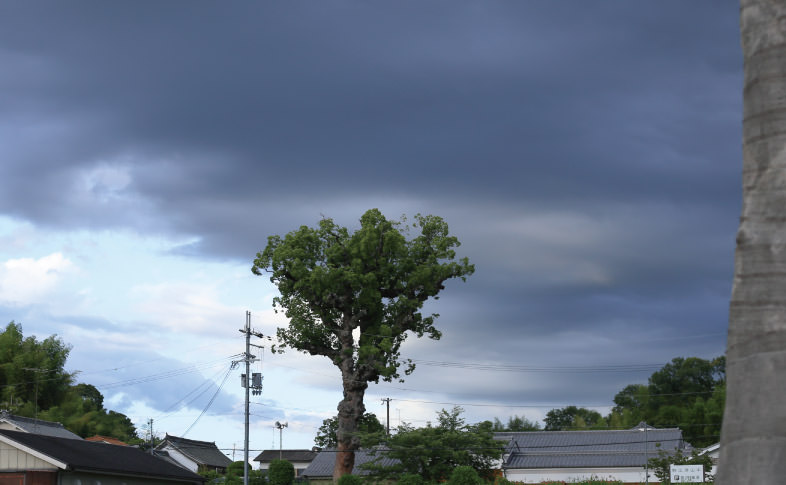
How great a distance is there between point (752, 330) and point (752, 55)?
5.03ft

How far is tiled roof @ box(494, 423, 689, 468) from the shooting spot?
266 ft

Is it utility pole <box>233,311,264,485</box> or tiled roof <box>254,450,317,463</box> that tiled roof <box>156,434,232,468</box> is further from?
A: utility pole <box>233,311,264,485</box>

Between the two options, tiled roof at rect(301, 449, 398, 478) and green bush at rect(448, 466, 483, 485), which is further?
tiled roof at rect(301, 449, 398, 478)

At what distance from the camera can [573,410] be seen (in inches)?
5896

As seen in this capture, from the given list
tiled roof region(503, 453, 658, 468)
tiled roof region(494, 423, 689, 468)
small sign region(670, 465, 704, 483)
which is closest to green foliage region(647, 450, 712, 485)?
small sign region(670, 465, 704, 483)

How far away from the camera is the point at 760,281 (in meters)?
4.18

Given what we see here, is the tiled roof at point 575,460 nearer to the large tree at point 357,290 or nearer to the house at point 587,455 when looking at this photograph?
the house at point 587,455

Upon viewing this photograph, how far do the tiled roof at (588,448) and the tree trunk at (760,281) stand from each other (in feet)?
260

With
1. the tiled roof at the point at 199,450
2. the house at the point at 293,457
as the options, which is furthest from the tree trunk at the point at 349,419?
the house at the point at 293,457

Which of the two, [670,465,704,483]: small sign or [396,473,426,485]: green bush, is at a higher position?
[396,473,426,485]: green bush

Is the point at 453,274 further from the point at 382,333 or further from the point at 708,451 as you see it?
the point at 708,451

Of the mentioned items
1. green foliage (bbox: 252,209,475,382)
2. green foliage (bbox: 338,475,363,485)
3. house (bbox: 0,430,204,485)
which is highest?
green foliage (bbox: 252,209,475,382)

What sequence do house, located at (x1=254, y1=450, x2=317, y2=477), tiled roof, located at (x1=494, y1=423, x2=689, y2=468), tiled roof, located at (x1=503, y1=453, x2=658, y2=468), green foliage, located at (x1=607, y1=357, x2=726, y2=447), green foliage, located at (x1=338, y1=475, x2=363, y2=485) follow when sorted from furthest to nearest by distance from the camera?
house, located at (x1=254, y1=450, x2=317, y2=477) < green foliage, located at (x1=607, y1=357, x2=726, y2=447) < tiled roof, located at (x1=494, y1=423, x2=689, y2=468) < tiled roof, located at (x1=503, y1=453, x2=658, y2=468) < green foliage, located at (x1=338, y1=475, x2=363, y2=485)

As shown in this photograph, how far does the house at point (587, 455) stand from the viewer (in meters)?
79.6
